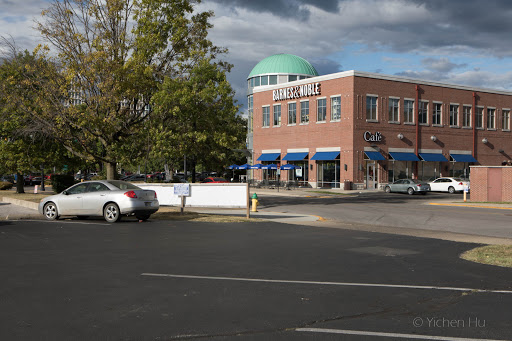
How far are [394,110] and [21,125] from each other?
36770mm

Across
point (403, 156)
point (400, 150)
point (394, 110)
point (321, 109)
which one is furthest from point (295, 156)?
point (394, 110)

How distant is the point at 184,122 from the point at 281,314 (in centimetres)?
2050

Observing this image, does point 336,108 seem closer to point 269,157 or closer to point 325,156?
point 325,156

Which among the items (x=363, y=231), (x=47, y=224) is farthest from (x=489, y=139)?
(x=47, y=224)

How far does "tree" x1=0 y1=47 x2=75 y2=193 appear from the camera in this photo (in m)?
25.7

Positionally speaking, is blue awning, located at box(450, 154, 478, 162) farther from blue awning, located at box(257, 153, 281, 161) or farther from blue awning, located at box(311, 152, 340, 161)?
blue awning, located at box(257, 153, 281, 161)

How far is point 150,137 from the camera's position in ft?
82.8

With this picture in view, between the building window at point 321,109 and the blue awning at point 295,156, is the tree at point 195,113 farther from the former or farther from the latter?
the blue awning at point 295,156

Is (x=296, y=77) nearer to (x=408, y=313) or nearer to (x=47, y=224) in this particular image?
(x=47, y=224)

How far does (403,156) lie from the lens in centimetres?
5200

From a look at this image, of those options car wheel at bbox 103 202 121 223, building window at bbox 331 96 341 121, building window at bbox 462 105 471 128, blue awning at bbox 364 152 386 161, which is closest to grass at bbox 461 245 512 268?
car wheel at bbox 103 202 121 223

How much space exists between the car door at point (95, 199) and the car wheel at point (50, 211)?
52.6 inches

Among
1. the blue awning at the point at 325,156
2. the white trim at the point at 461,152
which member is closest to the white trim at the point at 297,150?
the blue awning at the point at 325,156

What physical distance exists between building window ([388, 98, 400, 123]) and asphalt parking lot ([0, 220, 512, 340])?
40.8 m
